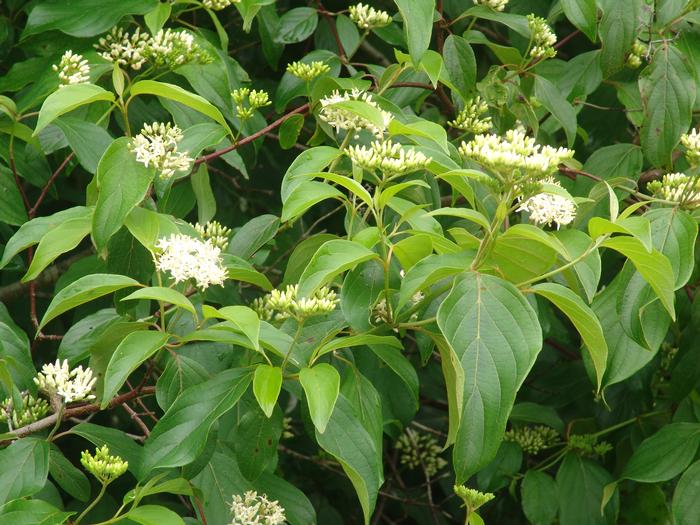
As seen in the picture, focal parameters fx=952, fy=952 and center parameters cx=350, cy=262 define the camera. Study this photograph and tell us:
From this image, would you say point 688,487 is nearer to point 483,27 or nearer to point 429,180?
point 429,180

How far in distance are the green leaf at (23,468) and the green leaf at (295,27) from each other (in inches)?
43.0

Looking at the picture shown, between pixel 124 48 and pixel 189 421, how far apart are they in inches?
31.4

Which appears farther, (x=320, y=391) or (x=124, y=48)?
(x=124, y=48)

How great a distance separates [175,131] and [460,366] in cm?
60

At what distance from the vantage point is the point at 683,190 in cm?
148

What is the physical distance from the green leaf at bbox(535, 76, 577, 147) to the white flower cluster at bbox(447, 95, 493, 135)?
0.43 feet

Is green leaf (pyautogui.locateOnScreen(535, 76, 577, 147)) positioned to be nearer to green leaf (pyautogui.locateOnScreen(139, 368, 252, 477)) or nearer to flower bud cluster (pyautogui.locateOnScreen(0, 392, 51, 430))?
green leaf (pyautogui.locateOnScreen(139, 368, 252, 477))

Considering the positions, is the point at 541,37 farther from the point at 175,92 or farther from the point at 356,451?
the point at 356,451

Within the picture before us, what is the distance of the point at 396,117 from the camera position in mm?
1600

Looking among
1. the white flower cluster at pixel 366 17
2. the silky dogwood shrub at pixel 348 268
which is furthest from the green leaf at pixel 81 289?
the white flower cluster at pixel 366 17

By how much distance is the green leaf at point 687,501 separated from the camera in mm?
1708

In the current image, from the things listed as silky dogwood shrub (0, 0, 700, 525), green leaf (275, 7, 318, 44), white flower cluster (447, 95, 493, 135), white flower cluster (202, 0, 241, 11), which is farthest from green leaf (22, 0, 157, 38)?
white flower cluster (447, 95, 493, 135)

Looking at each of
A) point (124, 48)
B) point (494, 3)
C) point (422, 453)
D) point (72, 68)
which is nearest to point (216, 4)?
point (124, 48)

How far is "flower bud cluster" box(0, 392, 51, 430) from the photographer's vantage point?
1390mm
